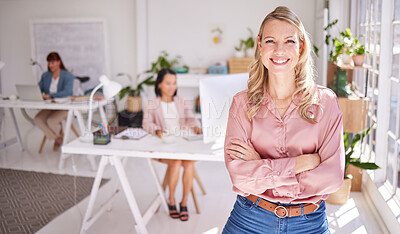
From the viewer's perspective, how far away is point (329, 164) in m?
1.62

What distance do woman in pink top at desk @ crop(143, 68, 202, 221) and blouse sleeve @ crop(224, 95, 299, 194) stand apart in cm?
176

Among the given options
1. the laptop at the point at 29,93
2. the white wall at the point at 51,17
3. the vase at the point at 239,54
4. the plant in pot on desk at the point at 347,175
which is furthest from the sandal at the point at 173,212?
the white wall at the point at 51,17

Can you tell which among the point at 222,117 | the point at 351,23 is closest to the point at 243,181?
the point at 222,117

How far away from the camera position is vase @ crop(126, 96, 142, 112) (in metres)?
6.41

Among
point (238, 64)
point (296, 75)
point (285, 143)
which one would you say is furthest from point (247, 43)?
point (285, 143)

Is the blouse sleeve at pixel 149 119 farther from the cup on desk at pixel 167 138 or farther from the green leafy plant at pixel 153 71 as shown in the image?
the green leafy plant at pixel 153 71

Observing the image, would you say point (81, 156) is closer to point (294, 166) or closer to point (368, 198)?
point (368, 198)

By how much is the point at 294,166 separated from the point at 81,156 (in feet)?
13.5

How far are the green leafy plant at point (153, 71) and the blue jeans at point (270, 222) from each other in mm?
4703

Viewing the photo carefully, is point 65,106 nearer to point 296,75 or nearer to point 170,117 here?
point 170,117

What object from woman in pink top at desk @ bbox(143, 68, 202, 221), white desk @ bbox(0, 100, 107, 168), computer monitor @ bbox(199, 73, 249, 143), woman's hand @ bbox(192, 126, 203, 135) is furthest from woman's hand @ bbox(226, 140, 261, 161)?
white desk @ bbox(0, 100, 107, 168)

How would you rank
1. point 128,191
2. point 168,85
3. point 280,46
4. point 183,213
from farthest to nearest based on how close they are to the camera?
point 168,85
point 183,213
point 128,191
point 280,46

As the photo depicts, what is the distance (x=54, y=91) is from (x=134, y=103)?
4.14 ft

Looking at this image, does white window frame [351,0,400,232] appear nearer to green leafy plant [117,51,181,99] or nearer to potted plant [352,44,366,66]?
potted plant [352,44,366,66]
